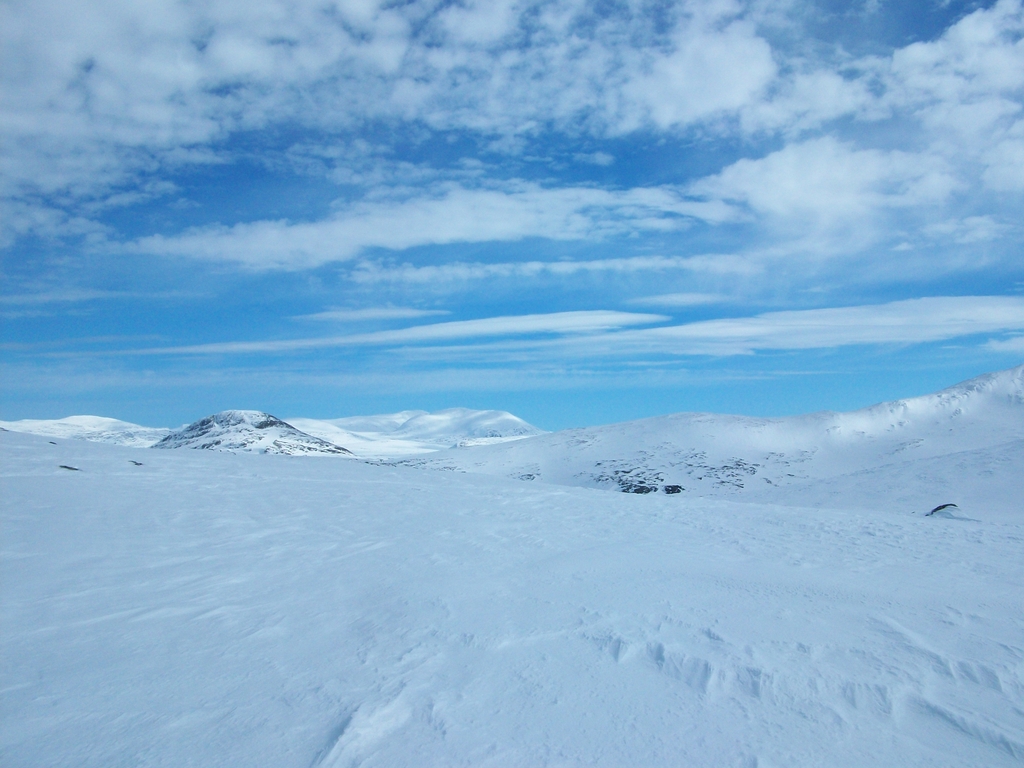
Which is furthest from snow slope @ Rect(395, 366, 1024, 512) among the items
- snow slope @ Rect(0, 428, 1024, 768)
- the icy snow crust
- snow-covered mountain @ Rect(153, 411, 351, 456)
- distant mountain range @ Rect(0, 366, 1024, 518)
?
snow slope @ Rect(0, 428, 1024, 768)

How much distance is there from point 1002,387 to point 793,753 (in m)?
77.1

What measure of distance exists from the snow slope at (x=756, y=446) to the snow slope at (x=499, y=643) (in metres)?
36.0

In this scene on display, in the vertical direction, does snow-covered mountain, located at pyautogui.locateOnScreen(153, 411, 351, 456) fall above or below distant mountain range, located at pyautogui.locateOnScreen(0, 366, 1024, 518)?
above

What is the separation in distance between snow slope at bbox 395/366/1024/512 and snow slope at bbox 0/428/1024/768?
118 ft

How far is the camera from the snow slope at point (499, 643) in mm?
4082

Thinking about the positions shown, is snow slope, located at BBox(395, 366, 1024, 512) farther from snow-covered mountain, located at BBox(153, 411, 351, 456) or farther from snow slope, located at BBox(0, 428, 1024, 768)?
snow slope, located at BBox(0, 428, 1024, 768)

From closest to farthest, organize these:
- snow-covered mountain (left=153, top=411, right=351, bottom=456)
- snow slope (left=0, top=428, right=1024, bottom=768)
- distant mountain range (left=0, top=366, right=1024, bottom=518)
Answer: snow slope (left=0, top=428, right=1024, bottom=768)
distant mountain range (left=0, top=366, right=1024, bottom=518)
snow-covered mountain (left=153, top=411, right=351, bottom=456)

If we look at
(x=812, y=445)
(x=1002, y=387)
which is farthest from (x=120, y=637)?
(x=1002, y=387)

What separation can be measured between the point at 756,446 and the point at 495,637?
198 ft

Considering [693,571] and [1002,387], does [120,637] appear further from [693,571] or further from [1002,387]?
[1002,387]

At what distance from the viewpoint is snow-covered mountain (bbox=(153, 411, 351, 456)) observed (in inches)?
3492

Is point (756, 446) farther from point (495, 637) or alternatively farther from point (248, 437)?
point (248, 437)

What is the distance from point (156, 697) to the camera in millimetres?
4762

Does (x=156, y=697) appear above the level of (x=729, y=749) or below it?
above
